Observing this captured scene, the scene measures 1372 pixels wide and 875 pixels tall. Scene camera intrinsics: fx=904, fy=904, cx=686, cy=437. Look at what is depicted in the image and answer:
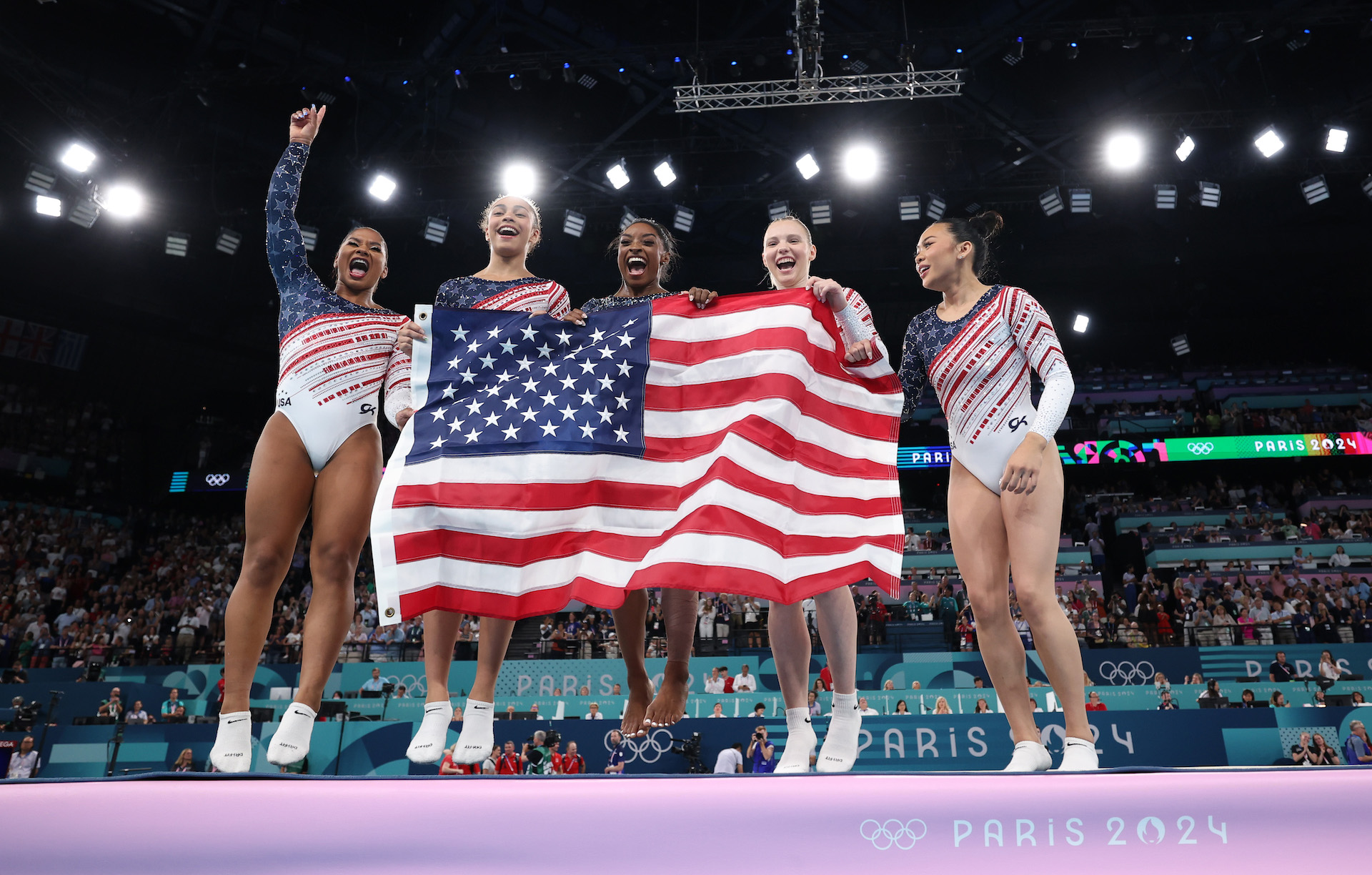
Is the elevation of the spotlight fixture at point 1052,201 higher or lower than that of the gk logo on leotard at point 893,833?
higher

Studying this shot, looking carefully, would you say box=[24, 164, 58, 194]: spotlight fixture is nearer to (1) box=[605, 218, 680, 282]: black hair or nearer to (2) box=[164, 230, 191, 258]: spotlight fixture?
(2) box=[164, 230, 191, 258]: spotlight fixture

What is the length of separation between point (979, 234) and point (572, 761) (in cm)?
648

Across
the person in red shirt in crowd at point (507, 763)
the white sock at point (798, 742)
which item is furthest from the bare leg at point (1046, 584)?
the person in red shirt in crowd at point (507, 763)

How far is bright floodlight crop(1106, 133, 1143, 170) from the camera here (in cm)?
1423

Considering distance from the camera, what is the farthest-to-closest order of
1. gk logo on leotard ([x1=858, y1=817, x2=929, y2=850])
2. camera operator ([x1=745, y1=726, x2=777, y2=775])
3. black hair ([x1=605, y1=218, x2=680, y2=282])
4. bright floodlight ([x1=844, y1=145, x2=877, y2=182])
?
1. bright floodlight ([x1=844, y1=145, x2=877, y2=182])
2. camera operator ([x1=745, y1=726, x2=777, y2=775])
3. black hair ([x1=605, y1=218, x2=680, y2=282])
4. gk logo on leotard ([x1=858, y1=817, x2=929, y2=850])

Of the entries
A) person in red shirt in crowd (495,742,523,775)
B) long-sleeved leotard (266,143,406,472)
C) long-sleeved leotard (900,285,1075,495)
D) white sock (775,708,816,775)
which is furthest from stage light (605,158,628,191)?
white sock (775,708,816,775)

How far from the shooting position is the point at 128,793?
256 centimetres

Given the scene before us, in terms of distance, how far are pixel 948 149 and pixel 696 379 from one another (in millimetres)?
12547

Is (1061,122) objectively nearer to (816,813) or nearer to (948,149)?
(948,149)

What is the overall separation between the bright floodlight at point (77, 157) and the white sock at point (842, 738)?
15.2 m

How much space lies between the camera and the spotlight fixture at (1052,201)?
15.8m

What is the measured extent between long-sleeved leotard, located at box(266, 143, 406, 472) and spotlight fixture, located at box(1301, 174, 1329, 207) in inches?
656

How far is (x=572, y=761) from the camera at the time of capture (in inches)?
341

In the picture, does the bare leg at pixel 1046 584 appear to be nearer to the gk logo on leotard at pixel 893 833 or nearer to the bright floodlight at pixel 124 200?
the gk logo on leotard at pixel 893 833
